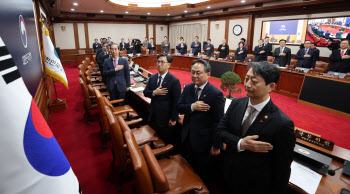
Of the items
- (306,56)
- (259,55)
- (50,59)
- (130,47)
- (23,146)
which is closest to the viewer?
(23,146)

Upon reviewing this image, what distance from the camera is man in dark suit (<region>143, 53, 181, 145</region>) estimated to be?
97.2 inches

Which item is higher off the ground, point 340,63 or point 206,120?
point 340,63

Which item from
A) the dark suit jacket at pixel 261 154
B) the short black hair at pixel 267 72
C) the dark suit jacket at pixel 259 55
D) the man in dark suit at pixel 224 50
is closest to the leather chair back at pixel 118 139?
the dark suit jacket at pixel 261 154

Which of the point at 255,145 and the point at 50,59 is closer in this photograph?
the point at 255,145

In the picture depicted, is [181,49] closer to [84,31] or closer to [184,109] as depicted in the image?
[84,31]

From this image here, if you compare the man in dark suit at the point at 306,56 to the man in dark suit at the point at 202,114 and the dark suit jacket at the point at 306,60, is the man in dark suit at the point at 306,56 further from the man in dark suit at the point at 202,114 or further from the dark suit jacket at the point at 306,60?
the man in dark suit at the point at 202,114

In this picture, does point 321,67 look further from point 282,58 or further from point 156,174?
point 156,174

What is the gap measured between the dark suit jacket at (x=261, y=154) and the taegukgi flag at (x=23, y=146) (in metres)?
1.07

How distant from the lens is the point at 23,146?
0.61 meters

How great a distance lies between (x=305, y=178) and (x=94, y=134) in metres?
3.23

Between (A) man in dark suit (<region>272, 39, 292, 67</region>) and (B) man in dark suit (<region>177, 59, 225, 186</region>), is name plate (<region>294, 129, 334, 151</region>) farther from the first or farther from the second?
(A) man in dark suit (<region>272, 39, 292, 67</region>)

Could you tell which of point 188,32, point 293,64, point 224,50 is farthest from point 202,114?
point 188,32

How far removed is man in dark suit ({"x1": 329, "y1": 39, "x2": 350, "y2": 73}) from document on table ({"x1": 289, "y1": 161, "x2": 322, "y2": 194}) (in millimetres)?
5694

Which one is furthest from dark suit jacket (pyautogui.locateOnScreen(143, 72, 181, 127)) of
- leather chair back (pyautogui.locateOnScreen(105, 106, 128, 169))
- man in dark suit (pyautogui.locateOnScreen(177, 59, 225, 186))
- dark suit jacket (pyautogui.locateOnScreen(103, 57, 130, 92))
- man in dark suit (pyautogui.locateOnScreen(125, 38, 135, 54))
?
man in dark suit (pyautogui.locateOnScreen(125, 38, 135, 54))
